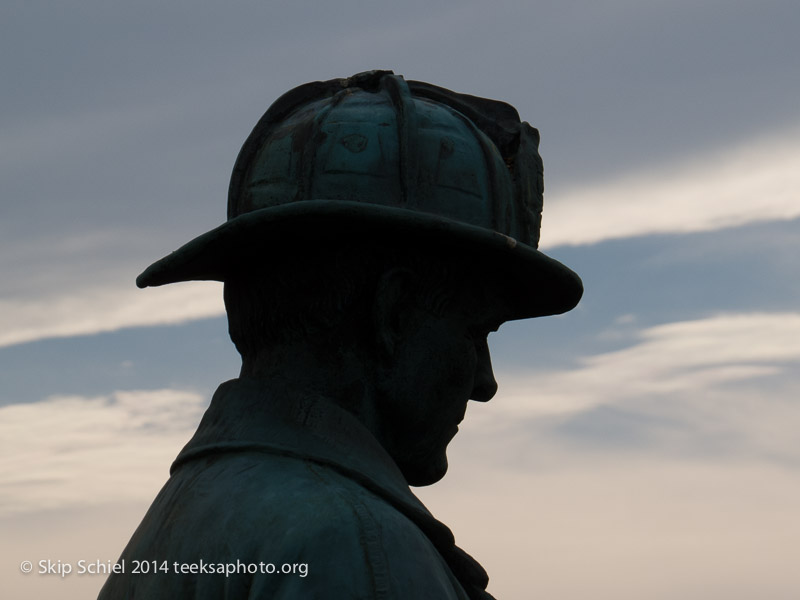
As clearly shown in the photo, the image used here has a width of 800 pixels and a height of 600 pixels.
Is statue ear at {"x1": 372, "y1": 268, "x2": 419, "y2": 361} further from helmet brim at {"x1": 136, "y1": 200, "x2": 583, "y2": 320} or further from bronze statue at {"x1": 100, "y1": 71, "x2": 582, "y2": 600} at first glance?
helmet brim at {"x1": 136, "y1": 200, "x2": 583, "y2": 320}

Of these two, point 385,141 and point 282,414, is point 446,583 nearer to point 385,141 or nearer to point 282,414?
point 282,414

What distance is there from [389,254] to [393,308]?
0.21 metres

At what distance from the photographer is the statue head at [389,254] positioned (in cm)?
548

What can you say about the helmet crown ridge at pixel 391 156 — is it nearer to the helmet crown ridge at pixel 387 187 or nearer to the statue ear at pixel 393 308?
the helmet crown ridge at pixel 387 187

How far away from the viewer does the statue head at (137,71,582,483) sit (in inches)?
216

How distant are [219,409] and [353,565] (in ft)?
3.56

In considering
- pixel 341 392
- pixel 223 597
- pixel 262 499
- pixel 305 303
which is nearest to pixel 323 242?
pixel 305 303

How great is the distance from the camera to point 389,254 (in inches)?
218

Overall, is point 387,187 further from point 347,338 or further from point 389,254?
point 347,338

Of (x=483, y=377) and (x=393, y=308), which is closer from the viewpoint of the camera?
(x=393, y=308)

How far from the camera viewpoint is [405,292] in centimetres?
557

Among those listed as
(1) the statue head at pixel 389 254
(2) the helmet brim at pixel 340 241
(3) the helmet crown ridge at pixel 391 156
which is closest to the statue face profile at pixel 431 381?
(1) the statue head at pixel 389 254

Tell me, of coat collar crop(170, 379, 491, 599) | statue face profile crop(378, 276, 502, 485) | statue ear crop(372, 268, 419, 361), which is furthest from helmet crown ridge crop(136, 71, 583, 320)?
coat collar crop(170, 379, 491, 599)

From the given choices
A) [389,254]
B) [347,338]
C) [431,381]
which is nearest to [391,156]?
[389,254]
